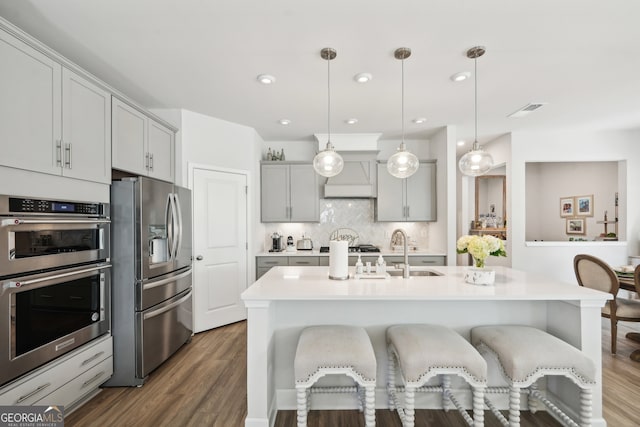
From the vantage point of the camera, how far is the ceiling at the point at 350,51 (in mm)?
1891

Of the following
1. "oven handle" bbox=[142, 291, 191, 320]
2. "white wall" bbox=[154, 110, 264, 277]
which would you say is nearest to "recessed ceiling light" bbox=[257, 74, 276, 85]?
"white wall" bbox=[154, 110, 264, 277]

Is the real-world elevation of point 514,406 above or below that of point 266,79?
below

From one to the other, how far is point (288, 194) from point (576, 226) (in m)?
5.67

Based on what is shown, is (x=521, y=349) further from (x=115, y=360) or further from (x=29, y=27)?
(x=29, y=27)

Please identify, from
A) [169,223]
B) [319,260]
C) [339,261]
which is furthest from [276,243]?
[339,261]

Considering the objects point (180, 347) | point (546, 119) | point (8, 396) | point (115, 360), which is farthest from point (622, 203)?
point (8, 396)

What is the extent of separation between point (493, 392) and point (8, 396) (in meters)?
2.90

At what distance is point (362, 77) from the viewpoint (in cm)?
275

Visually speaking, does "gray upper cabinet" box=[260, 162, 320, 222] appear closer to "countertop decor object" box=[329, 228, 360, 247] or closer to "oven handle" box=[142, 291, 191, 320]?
"countertop decor object" box=[329, 228, 360, 247]

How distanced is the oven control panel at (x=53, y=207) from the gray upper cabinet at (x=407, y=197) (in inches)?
139

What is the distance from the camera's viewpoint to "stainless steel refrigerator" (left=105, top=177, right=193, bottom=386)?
8.11 ft

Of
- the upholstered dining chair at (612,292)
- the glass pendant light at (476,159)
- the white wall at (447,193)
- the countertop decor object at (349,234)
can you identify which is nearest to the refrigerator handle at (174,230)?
the countertop decor object at (349,234)

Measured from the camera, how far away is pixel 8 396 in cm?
164

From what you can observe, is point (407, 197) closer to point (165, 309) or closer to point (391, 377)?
point (391, 377)
